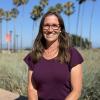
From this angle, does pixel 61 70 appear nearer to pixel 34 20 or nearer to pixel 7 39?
pixel 7 39

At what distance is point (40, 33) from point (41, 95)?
737mm

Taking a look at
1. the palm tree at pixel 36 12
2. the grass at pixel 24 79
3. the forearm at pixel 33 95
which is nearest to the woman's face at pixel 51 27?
the forearm at pixel 33 95

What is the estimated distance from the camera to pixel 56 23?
479 centimetres

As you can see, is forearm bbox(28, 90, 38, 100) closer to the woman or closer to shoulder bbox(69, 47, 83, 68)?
the woman

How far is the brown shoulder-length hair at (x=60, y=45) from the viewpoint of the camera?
4688mm

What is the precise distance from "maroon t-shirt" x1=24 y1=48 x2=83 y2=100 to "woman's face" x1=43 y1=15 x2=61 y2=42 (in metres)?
0.25

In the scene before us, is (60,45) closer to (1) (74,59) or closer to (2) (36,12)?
(1) (74,59)

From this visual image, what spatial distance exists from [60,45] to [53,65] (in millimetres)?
265

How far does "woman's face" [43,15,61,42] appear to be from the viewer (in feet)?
15.7

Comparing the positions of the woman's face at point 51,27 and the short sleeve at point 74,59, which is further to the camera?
the woman's face at point 51,27

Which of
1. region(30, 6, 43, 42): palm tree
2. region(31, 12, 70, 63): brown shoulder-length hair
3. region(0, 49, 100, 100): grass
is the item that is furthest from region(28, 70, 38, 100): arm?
region(30, 6, 43, 42): palm tree

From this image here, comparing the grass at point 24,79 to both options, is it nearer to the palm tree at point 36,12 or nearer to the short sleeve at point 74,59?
the short sleeve at point 74,59

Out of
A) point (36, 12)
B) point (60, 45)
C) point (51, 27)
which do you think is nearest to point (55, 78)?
point (60, 45)

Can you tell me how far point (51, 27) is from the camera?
15.8 ft
